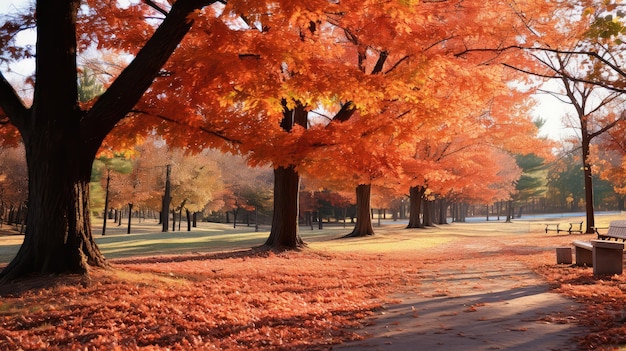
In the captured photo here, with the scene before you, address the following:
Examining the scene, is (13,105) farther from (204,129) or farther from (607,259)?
(607,259)

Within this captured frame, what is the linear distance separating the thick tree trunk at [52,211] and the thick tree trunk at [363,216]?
22.3 m

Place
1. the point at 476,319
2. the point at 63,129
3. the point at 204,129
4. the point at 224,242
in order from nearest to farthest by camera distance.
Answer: the point at 476,319, the point at 63,129, the point at 204,129, the point at 224,242

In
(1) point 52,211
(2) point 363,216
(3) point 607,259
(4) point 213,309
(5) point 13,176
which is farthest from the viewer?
(5) point 13,176

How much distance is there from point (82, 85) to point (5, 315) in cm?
3247

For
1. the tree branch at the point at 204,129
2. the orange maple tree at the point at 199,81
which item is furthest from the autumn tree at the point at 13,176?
the tree branch at the point at 204,129

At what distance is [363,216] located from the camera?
30.2m

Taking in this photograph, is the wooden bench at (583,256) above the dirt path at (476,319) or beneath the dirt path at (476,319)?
above

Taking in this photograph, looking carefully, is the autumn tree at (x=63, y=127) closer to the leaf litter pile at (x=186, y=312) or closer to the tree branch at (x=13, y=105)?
the tree branch at (x=13, y=105)

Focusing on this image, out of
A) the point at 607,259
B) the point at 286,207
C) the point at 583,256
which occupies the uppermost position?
the point at 286,207

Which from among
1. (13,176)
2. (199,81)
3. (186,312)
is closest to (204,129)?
(199,81)

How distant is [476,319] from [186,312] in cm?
376

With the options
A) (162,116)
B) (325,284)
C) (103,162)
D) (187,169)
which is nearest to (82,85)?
(103,162)

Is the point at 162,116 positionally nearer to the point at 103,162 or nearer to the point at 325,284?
the point at 325,284

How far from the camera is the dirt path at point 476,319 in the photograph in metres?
5.07
